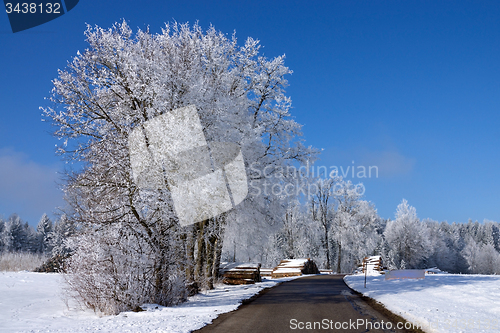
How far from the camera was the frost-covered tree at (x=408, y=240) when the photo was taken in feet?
170

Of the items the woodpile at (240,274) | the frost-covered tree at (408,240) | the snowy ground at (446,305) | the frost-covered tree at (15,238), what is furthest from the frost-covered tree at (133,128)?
the frost-covered tree at (15,238)

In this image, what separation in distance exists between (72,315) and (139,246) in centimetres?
272

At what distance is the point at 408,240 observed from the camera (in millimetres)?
51750

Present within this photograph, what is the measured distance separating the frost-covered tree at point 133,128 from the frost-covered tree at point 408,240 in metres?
41.9

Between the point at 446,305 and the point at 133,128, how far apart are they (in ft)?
35.3

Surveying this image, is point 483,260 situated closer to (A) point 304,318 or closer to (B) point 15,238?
(A) point 304,318

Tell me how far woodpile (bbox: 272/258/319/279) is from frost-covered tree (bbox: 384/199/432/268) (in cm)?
2358

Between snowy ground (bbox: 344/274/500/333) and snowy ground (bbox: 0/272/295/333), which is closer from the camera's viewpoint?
snowy ground (bbox: 344/274/500/333)

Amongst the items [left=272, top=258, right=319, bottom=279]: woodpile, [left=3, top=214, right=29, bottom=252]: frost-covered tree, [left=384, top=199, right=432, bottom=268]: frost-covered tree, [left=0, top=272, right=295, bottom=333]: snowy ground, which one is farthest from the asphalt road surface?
[left=3, top=214, right=29, bottom=252]: frost-covered tree

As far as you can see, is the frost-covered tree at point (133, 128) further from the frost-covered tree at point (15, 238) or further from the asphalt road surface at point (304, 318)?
the frost-covered tree at point (15, 238)

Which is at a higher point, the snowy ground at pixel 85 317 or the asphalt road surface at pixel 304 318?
the asphalt road surface at pixel 304 318

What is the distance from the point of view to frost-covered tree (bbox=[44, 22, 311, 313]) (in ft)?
35.3

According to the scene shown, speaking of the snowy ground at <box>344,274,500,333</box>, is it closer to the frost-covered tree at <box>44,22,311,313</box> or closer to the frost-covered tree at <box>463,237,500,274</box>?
the frost-covered tree at <box>44,22,311,313</box>

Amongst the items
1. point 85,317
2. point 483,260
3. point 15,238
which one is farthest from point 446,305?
point 15,238
